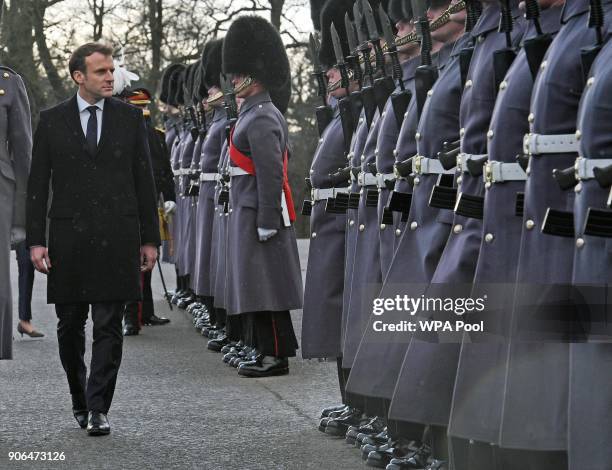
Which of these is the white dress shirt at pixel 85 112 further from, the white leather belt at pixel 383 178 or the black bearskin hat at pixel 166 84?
the black bearskin hat at pixel 166 84

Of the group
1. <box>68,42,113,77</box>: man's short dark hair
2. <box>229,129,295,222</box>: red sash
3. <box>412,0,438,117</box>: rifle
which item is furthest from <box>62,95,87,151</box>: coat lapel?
<box>229,129,295,222</box>: red sash

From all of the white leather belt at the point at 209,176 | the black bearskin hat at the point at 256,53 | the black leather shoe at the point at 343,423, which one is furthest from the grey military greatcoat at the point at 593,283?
the white leather belt at the point at 209,176

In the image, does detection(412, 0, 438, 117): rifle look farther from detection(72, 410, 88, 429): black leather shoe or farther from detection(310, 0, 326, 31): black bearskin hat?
detection(310, 0, 326, 31): black bearskin hat

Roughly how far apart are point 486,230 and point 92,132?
10.1ft

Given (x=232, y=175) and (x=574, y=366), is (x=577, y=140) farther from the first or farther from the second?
(x=232, y=175)

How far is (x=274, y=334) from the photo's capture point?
949cm

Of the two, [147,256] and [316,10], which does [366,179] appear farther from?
[316,10]

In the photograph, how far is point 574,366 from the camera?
411cm

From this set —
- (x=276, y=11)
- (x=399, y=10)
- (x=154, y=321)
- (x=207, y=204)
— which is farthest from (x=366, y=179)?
(x=276, y=11)

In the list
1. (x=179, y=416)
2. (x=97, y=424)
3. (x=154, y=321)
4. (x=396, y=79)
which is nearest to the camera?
(x=396, y=79)

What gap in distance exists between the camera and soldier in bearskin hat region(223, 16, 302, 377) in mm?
9219

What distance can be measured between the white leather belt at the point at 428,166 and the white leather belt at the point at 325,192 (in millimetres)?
1790

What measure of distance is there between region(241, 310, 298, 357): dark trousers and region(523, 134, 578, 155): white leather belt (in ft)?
16.9

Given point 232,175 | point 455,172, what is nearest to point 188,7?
point 232,175
